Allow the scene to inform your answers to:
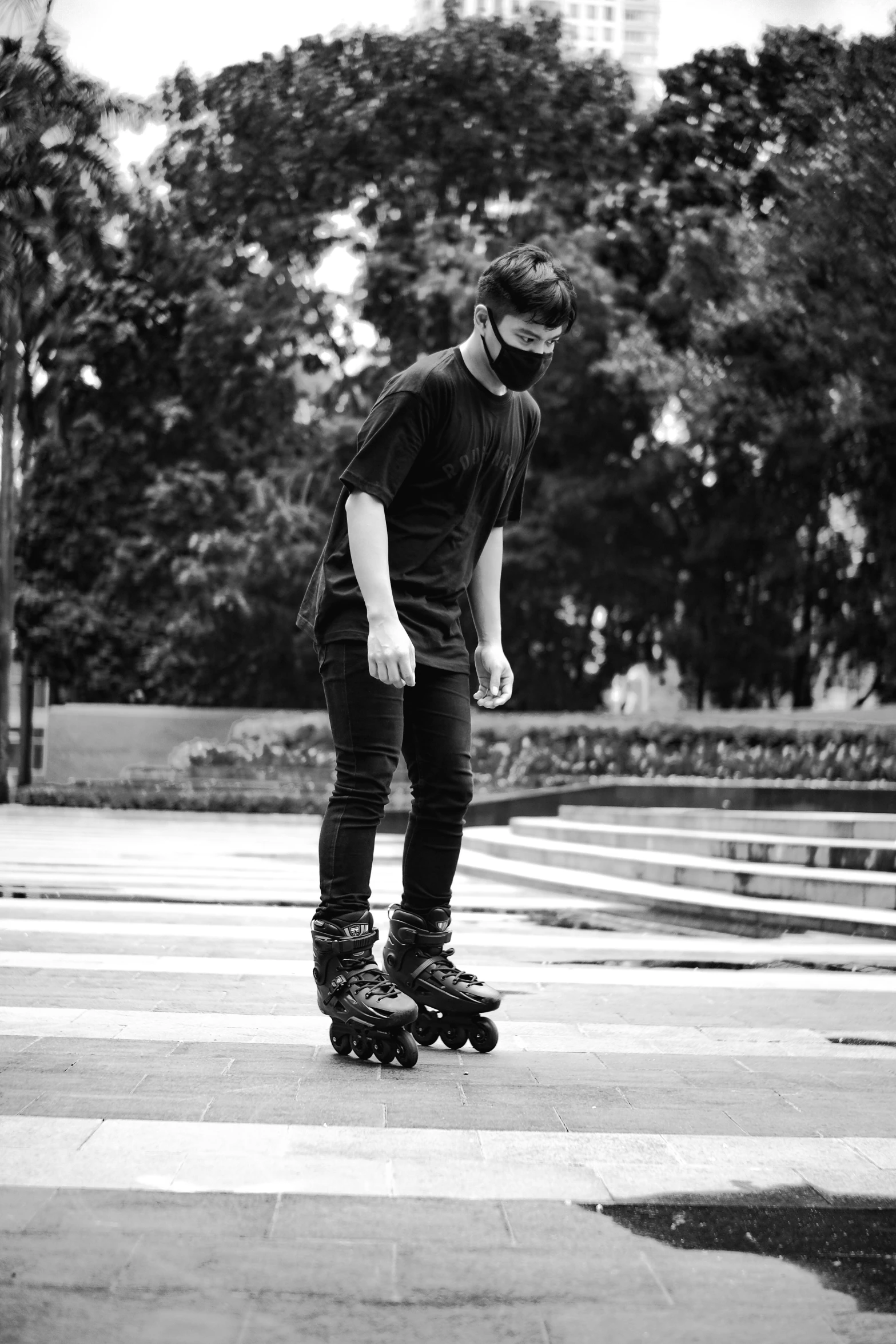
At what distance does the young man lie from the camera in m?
3.50

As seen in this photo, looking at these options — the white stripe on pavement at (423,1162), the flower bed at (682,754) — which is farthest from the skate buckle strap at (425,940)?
the flower bed at (682,754)

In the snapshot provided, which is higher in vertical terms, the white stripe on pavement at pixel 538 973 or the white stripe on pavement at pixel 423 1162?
the white stripe on pavement at pixel 423 1162

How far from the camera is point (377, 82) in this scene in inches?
893

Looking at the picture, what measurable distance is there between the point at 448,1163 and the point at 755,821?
903cm

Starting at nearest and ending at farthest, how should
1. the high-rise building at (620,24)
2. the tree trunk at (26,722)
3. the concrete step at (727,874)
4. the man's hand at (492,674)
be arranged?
the man's hand at (492,674), the concrete step at (727,874), the tree trunk at (26,722), the high-rise building at (620,24)

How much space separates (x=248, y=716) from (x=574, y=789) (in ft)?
32.2

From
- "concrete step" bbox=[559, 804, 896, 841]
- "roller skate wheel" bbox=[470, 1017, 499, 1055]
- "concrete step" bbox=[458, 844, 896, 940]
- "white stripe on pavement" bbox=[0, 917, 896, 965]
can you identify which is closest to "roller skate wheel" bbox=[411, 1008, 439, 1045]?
"roller skate wheel" bbox=[470, 1017, 499, 1055]

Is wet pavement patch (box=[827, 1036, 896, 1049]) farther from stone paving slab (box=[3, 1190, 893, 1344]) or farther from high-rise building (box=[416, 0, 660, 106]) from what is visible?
high-rise building (box=[416, 0, 660, 106])

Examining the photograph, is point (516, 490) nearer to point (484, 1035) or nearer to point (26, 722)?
point (484, 1035)

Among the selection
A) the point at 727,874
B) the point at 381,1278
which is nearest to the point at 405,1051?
the point at 381,1278

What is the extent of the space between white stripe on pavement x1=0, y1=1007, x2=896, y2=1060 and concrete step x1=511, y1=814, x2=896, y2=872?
4.70m

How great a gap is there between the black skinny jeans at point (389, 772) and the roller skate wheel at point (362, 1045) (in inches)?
11.8

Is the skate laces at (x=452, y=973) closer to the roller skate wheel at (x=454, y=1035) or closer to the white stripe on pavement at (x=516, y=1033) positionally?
the roller skate wheel at (x=454, y=1035)

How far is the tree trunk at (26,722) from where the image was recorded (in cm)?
2233
